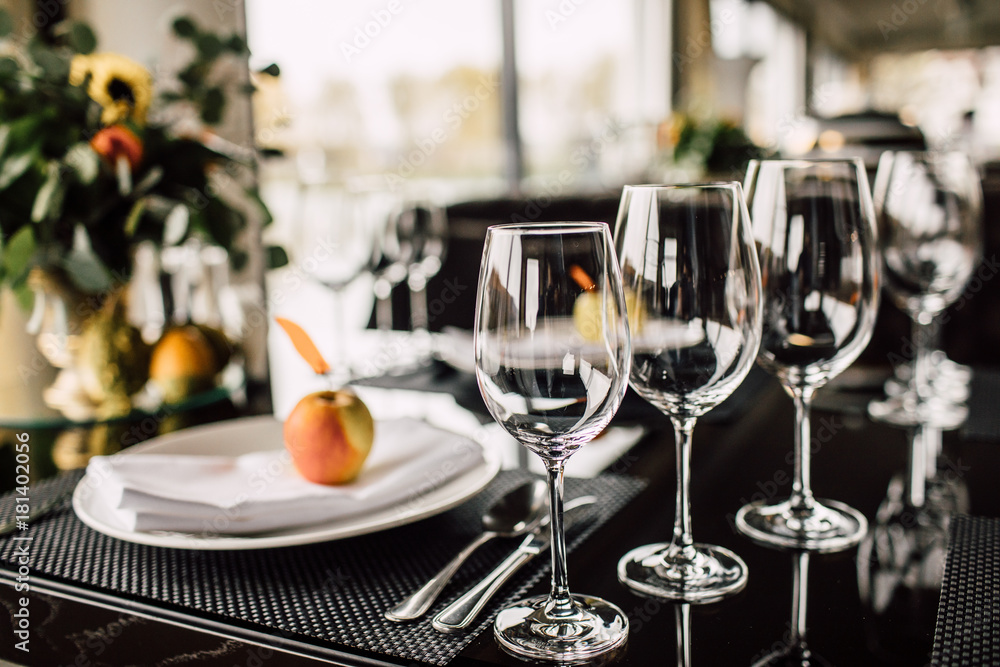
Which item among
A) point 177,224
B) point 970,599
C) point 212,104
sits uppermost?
point 212,104

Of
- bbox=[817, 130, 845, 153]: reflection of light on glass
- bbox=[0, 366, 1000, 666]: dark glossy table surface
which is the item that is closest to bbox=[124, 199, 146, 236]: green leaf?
bbox=[0, 366, 1000, 666]: dark glossy table surface

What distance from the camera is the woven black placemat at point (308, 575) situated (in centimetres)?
46

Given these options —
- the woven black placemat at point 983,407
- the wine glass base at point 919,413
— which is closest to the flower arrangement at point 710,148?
the woven black placemat at point 983,407

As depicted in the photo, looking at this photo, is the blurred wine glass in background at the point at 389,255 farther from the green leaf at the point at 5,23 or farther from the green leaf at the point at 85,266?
the green leaf at the point at 5,23

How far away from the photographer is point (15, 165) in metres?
0.83

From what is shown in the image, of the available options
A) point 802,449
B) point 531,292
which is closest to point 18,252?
point 531,292

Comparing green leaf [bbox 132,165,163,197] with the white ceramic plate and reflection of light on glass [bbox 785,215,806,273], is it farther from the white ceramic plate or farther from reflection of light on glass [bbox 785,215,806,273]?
reflection of light on glass [bbox 785,215,806,273]

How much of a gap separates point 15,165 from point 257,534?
52 centimetres

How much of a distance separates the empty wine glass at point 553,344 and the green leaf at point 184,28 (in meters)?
0.75

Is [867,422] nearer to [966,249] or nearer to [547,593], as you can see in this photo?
[966,249]

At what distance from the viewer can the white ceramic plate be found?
0.53 m

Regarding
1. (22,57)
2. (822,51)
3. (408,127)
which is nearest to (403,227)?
(22,57)

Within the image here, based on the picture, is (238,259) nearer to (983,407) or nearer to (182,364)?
(182,364)

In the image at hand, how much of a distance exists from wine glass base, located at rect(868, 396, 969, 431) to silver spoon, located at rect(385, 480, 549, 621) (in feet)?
1.41
